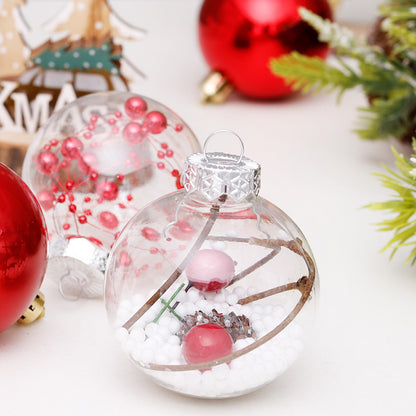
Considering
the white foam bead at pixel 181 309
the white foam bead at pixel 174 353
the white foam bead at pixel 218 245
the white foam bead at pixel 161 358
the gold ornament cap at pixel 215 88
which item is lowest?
the gold ornament cap at pixel 215 88

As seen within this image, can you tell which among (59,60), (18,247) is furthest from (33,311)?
(59,60)

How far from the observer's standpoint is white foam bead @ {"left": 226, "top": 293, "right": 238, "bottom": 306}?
62 cm

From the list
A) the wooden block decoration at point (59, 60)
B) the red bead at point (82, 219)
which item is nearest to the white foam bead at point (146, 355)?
the red bead at point (82, 219)

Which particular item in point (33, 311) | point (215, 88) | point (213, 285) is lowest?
point (215, 88)

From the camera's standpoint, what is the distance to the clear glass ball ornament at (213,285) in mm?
578

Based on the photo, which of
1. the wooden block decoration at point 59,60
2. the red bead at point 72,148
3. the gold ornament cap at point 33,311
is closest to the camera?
the gold ornament cap at point 33,311

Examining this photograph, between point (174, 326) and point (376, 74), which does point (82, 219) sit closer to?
point (174, 326)

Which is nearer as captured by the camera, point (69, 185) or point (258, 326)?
point (258, 326)

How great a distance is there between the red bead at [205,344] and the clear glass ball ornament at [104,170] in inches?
8.7

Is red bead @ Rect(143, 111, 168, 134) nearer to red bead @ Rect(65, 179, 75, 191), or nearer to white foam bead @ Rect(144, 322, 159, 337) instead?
red bead @ Rect(65, 179, 75, 191)

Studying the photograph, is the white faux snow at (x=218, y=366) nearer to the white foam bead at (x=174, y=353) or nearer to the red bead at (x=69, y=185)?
the white foam bead at (x=174, y=353)

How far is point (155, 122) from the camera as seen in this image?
829 millimetres

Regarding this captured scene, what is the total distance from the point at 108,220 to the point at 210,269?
237mm

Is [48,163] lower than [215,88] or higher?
higher
